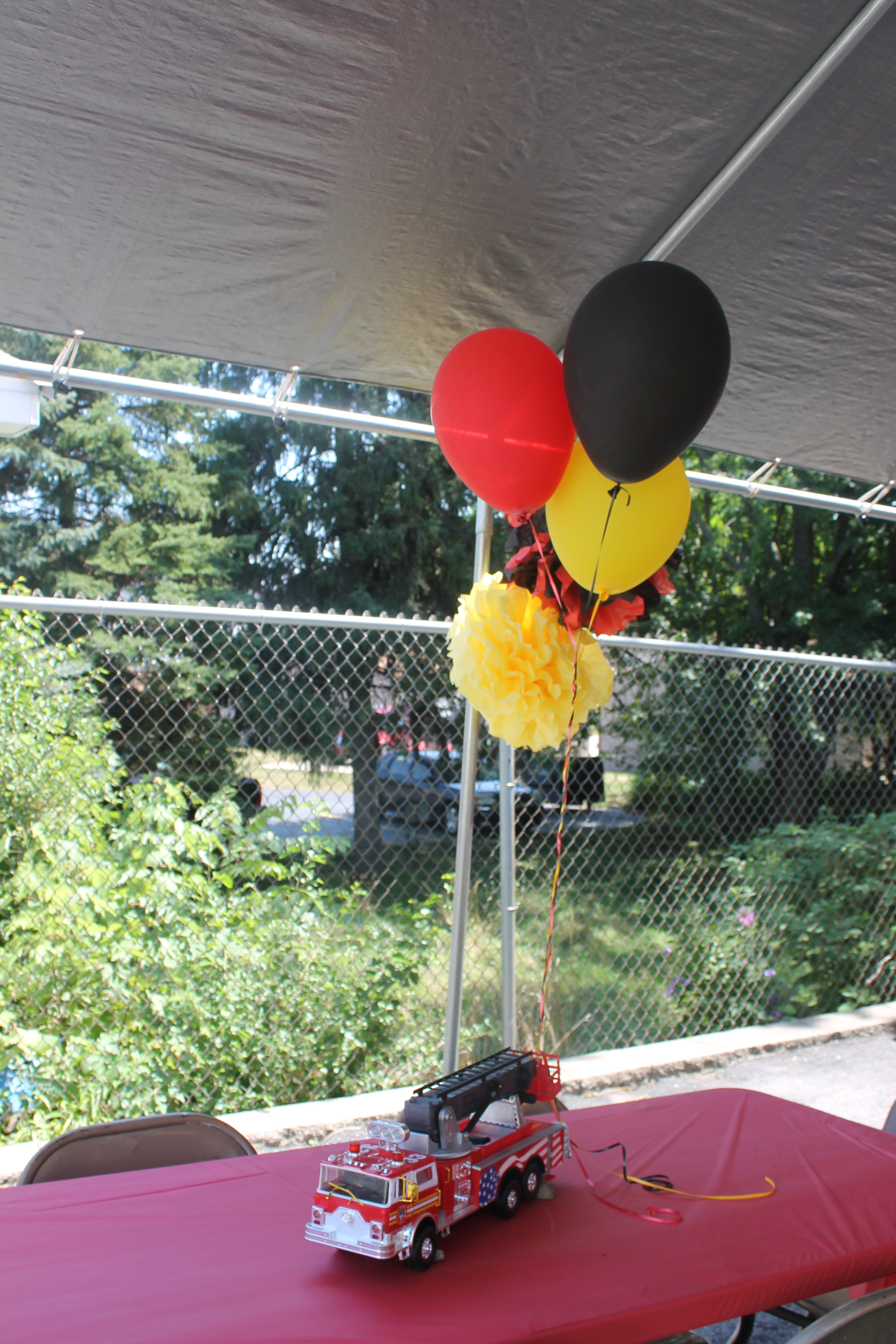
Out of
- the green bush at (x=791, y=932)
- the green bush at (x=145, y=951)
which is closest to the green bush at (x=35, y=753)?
the green bush at (x=145, y=951)

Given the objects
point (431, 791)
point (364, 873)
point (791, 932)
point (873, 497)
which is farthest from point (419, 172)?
point (364, 873)

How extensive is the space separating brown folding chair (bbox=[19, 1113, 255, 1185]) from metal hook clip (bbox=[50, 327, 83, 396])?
5.62 feet

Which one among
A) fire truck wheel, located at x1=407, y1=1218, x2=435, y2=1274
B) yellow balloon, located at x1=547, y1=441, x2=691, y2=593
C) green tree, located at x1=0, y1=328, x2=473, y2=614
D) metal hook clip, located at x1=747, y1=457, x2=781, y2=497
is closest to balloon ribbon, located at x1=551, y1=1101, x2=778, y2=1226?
fire truck wheel, located at x1=407, y1=1218, x2=435, y2=1274

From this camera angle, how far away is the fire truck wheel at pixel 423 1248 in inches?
49.4

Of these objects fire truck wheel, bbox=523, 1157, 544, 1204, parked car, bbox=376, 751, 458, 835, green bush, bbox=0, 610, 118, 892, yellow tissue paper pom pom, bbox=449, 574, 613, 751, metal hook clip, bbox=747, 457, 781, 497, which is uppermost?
metal hook clip, bbox=747, 457, 781, 497

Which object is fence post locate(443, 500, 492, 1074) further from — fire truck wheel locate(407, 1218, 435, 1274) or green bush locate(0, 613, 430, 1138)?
fire truck wheel locate(407, 1218, 435, 1274)

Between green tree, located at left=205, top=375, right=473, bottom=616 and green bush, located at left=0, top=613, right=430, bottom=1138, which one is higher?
green tree, located at left=205, top=375, right=473, bottom=616

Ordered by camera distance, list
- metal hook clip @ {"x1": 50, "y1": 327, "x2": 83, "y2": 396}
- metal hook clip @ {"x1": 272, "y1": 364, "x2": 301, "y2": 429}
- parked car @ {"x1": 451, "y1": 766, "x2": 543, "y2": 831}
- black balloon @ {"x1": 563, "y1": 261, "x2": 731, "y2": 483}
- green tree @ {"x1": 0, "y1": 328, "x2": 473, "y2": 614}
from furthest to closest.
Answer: green tree @ {"x1": 0, "y1": 328, "x2": 473, "y2": 614}
parked car @ {"x1": 451, "y1": 766, "x2": 543, "y2": 831}
metal hook clip @ {"x1": 272, "y1": 364, "x2": 301, "y2": 429}
metal hook clip @ {"x1": 50, "y1": 327, "x2": 83, "y2": 396}
black balloon @ {"x1": 563, "y1": 261, "x2": 731, "y2": 483}

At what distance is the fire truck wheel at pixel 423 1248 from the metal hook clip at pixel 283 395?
1.90 metres

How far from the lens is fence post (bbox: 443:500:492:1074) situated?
8.54ft

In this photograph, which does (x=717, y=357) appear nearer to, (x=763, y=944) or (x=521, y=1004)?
(x=521, y=1004)

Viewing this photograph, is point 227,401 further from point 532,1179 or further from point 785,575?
point 785,575

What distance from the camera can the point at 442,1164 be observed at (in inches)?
52.3

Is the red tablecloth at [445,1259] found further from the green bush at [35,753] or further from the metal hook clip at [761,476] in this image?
the metal hook clip at [761,476]
